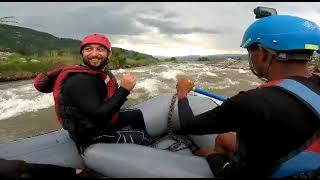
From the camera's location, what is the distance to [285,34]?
2.53 metres

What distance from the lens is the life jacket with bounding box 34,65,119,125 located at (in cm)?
367

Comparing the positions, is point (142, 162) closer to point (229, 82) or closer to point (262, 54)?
point (262, 54)

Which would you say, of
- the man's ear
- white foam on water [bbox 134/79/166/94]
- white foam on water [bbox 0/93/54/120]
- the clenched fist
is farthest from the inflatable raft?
white foam on water [bbox 134/79/166/94]

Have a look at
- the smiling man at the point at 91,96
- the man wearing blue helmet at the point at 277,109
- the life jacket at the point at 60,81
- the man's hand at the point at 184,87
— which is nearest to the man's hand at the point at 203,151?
the smiling man at the point at 91,96

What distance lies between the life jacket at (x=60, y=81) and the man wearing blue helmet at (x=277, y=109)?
130 cm

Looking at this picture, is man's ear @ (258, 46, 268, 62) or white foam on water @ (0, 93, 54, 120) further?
white foam on water @ (0, 93, 54, 120)

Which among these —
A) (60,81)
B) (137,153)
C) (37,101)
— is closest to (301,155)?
(137,153)

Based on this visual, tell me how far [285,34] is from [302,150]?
2.26ft

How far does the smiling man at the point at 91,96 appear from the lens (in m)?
3.46

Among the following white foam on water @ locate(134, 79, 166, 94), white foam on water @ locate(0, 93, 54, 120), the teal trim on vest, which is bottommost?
white foam on water @ locate(0, 93, 54, 120)

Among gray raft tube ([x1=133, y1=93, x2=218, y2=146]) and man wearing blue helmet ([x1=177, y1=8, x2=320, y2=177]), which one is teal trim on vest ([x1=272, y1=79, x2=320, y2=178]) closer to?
man wearing blue helmet ([x1=177, y1=8, x2=320, y2=177])

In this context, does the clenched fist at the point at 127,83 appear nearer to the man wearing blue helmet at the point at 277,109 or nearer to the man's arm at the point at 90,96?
the man's arm at the point at 90,96

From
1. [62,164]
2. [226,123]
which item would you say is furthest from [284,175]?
[62,164]

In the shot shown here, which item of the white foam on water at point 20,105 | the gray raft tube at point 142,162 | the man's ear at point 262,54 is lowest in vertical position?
the white foam on water at point 20,105
